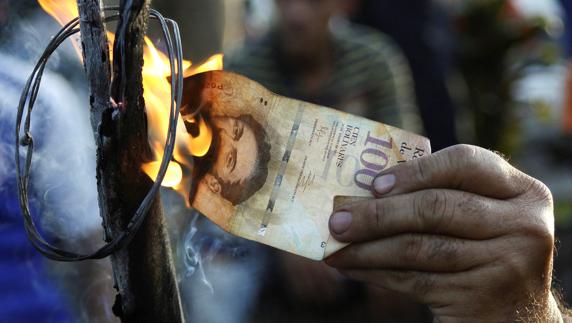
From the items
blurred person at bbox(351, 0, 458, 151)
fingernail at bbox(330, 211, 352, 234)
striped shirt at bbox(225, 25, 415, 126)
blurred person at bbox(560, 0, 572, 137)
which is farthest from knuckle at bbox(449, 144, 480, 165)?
blurred person at bbox(560, 0, 572, 137)

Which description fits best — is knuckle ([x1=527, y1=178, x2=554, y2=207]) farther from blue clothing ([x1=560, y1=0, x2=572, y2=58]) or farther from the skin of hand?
blue clothing ([x1=560, y1=0, x2=572, y2=58])

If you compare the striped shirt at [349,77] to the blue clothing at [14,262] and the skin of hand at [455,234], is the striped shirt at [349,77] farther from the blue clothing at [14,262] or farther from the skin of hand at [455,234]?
the skin of hand at [455,234]

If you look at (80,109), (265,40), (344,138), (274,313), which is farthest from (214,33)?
(344,138)

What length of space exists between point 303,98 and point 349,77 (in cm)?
25

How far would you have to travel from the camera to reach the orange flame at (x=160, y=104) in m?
1.44

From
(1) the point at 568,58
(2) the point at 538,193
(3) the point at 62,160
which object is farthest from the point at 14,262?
(1) the point at 568,58

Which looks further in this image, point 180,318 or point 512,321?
point 512,321

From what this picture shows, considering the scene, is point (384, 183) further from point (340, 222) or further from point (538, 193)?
point (538, 193)

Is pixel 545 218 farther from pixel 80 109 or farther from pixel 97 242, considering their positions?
pixel 80 109

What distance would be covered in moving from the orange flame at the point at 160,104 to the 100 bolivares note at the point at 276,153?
27mm

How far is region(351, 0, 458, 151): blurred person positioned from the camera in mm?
5496

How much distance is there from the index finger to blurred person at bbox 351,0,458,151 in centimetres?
390

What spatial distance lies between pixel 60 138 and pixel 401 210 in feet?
2.65

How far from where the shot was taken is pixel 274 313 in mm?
3555
